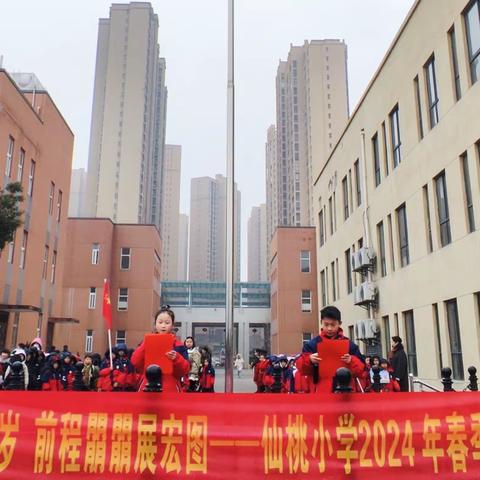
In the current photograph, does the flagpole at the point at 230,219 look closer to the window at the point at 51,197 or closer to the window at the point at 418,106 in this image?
the window at the point at 418,106

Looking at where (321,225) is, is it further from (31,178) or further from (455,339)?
(455,339)

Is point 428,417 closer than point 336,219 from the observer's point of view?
Yes

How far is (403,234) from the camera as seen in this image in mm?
17688

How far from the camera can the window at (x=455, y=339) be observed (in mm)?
12969

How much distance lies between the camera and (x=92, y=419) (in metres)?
3.86

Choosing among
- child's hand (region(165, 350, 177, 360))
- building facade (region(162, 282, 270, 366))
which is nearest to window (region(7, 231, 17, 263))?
child's hand (region(165, 350, 177, 360))

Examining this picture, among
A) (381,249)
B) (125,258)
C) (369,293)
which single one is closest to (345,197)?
(381,249)

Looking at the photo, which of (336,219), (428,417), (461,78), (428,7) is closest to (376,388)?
(428,417)

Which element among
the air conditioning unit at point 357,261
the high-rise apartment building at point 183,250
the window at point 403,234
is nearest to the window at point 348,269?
the air conditioning unit at point 357,261

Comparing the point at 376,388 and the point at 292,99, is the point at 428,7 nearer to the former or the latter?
the point at 376,388

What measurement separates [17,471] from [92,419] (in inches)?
25.3

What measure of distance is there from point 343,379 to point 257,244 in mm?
133111

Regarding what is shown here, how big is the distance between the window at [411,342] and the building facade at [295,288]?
93.5 ft

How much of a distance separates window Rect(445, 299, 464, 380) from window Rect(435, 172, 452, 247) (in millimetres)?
1813
